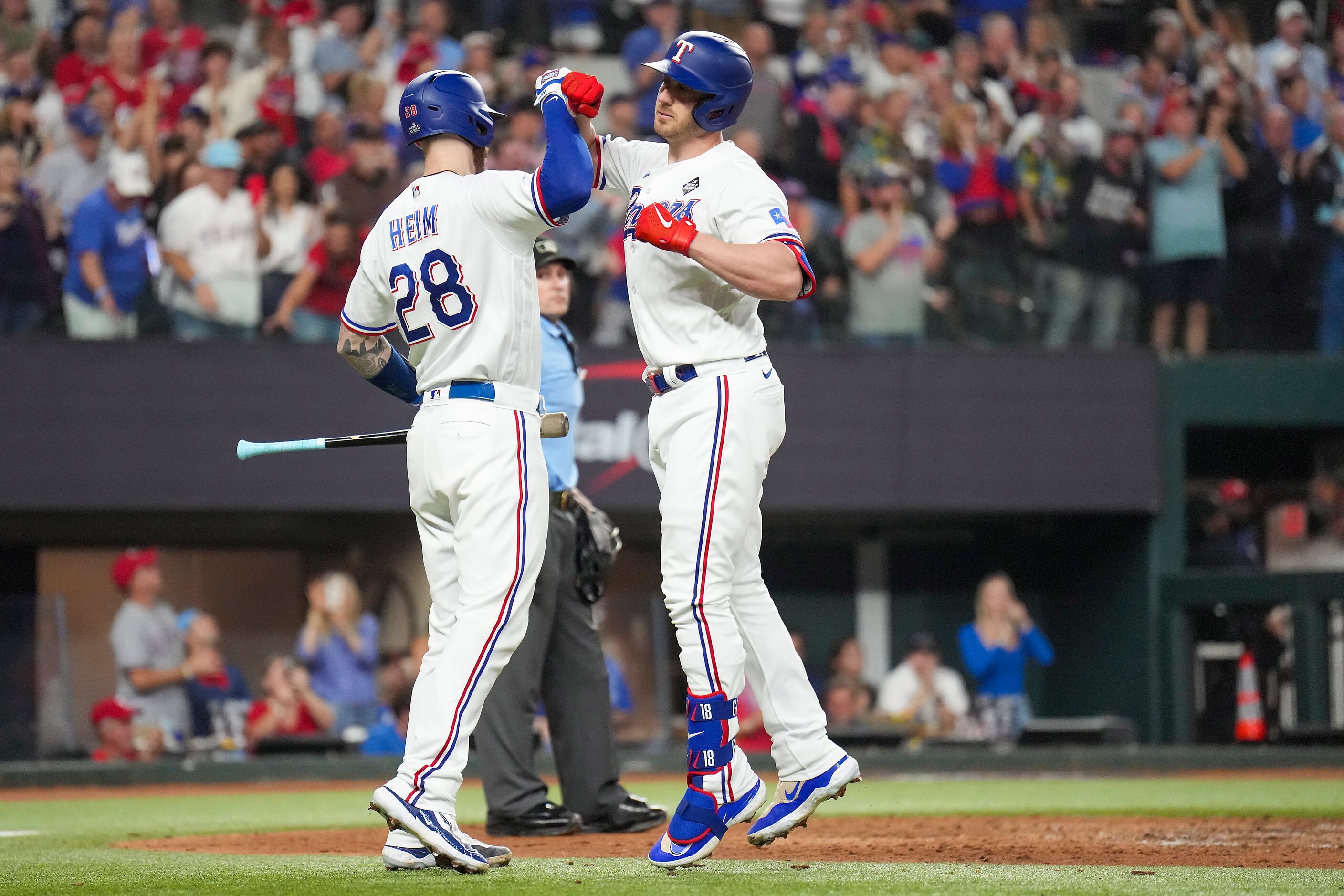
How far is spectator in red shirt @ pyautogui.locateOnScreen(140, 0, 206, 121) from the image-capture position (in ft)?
36.4

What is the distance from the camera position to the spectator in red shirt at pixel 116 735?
32.9ft

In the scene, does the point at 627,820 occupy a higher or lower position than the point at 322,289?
lower

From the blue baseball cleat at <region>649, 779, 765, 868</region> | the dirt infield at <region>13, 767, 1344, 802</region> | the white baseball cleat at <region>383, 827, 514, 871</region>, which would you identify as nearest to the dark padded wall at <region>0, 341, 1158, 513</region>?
the dirt infield at <region>13, 767, 1344, 802</region>

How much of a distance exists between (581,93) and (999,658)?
763 centimetres

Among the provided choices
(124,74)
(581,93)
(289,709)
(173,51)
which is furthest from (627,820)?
(173,51)

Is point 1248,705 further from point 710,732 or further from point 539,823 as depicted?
point 710,732

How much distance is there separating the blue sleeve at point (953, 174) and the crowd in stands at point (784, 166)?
2 centimetres

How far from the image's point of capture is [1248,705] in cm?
1099

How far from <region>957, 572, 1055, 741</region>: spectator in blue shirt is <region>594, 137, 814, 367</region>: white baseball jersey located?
23.3 ft

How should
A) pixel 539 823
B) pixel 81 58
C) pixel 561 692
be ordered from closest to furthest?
pixel 539 823 < pixel 561 692 < pixel 81 58

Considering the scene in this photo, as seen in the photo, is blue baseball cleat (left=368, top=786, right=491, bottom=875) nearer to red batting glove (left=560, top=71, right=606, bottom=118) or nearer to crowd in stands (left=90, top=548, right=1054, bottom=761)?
red batting glove (left=560, top=71, right=606, bottom=118)

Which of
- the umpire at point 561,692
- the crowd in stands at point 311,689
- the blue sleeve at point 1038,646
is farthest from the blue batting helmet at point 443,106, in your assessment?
the blue sleeve at point 1038,646

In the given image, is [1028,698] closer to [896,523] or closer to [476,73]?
[896,523]

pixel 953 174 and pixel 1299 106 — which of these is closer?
pixel 953 174
